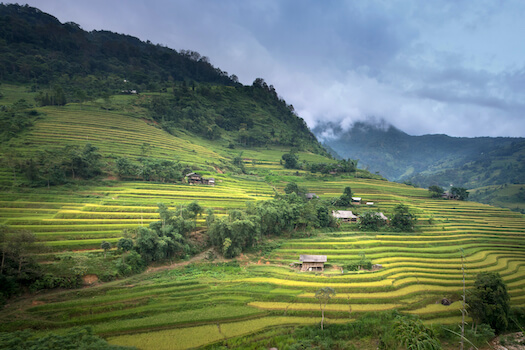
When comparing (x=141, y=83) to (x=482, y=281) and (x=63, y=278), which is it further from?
(x=482, y=281)

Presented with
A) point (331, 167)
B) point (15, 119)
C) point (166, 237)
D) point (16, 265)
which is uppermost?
point (15, 119)

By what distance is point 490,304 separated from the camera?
21.0 meters

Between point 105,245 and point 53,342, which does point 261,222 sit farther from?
point 53,342

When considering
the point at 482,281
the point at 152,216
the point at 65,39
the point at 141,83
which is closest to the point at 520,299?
the point at 482,281

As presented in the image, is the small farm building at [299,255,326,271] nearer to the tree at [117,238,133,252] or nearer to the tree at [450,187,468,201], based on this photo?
the tree at [117,238,133,252]

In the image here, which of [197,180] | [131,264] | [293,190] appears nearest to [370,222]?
[293,190]

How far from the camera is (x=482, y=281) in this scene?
2191 cm

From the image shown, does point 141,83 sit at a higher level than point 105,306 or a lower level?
higher

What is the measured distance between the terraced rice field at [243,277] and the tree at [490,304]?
215 cm

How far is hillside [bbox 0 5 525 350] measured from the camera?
19500mm

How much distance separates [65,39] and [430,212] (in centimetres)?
14022

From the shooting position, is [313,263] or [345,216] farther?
[345,216]

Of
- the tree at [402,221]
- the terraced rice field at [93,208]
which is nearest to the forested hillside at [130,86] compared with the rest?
the terraced rice field at [93,208]

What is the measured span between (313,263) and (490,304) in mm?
15722
